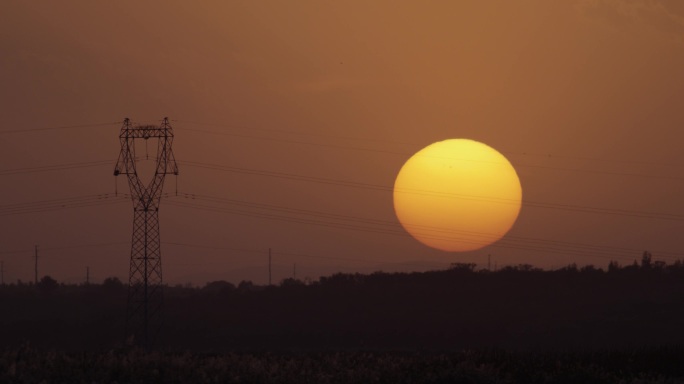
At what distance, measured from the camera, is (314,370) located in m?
33.6

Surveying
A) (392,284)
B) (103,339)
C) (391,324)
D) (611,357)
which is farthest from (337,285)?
(611,357)

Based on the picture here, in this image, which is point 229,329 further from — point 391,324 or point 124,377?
point 124,377

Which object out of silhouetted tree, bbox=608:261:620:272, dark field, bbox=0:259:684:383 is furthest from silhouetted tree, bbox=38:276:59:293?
silhouetted tree, bbox=608:261:620:272

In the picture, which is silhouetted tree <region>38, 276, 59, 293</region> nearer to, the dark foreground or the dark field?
the dark field

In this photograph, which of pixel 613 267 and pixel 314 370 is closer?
pixel 314 370

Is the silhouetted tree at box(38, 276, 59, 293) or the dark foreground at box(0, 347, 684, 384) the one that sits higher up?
the silhouetted tree at box(38, 276, 59, 293)

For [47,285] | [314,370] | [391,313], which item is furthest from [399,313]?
[314,370]

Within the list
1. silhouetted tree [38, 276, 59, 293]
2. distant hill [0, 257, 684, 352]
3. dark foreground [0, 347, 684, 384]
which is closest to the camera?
dark foreground [0, 347, 684, 384]

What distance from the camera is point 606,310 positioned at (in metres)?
108

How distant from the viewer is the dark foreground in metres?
31.4

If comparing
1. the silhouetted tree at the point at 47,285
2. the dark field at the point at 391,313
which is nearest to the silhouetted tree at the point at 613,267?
the dark field at the point at 391,313

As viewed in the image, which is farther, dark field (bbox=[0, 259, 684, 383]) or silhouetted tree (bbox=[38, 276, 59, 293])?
silhouetted tree (bbox=[38, 276, 59, 293])

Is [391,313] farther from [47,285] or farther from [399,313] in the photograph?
[47,285]

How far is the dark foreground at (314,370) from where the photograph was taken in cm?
3141
